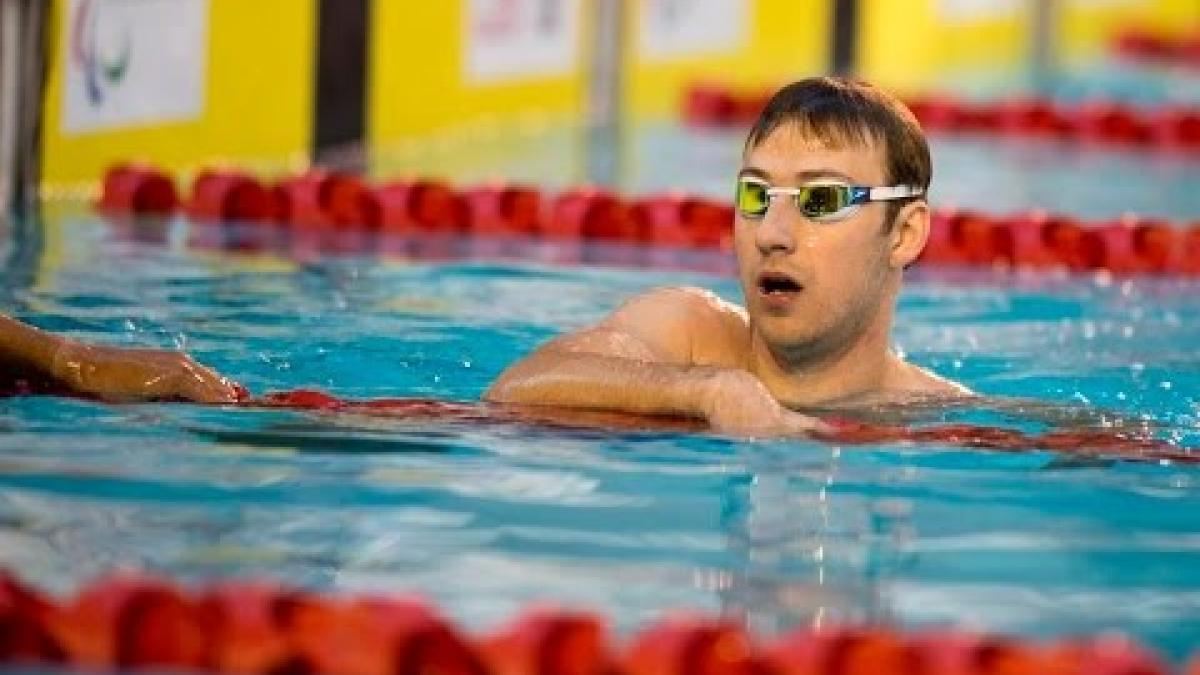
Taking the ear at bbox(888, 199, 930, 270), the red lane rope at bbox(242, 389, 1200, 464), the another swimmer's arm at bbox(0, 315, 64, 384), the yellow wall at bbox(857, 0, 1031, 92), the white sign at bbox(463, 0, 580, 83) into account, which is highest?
the yellow wall at bbox(857, 0, 1031, 92)

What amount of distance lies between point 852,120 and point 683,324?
1.54 feet

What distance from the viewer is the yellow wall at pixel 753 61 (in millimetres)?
12336

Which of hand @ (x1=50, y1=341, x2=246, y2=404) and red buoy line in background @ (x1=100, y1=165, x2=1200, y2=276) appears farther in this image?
red buoy line in background @ (x1=100, y1=165, x2=1200, y2=276)

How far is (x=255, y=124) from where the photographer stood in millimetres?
9203

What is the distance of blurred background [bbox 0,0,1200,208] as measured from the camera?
793cm

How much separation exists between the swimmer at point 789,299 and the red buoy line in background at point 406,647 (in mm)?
1430

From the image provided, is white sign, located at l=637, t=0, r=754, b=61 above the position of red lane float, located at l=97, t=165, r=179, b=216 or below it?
above

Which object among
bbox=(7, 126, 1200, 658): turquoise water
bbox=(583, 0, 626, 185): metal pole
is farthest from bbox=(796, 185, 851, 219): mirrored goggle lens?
bbox=(583, 0, 626, 185): metal pole

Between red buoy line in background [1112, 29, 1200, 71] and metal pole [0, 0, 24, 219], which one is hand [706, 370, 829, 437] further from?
red buoy line in background [1112, 29, 1200, 71]

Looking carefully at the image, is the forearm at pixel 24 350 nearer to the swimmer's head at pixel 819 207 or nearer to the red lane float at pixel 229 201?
the swimmer's head at pixel 819 207

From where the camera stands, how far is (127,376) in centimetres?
454

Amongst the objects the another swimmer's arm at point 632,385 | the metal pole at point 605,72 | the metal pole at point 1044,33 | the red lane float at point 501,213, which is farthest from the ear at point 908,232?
the metal pole at point 1044,33

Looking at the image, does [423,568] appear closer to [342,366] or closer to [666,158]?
[342,366]

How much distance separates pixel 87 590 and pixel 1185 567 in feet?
5.09
